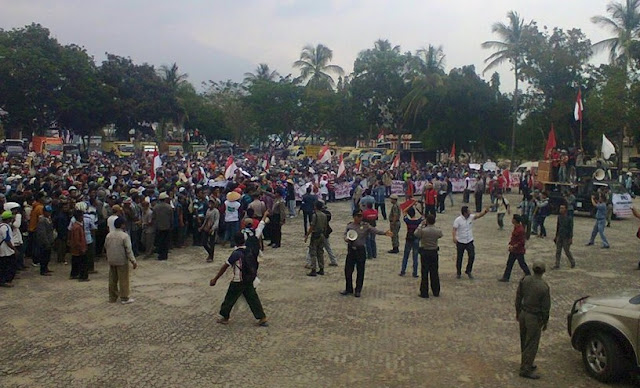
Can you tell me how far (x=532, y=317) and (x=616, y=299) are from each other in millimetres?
1040

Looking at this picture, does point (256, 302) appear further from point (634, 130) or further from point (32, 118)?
point (32, 118)

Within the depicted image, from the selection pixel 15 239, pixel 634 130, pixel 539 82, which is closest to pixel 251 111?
pixel 539 82

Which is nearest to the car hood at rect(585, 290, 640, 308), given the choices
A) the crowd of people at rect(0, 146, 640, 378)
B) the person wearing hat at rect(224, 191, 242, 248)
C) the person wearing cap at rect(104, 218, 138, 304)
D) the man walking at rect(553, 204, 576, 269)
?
the crowd of people at rect(0, 146, 640, 378)

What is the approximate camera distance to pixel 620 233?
62.5 ft

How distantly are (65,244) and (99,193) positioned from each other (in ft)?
5.50

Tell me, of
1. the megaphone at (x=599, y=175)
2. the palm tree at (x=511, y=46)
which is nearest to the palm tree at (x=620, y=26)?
the palm tree at (x=511, y=46)

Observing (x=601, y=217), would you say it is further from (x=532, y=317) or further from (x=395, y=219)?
(x=532, y=317)

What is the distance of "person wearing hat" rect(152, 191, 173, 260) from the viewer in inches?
542

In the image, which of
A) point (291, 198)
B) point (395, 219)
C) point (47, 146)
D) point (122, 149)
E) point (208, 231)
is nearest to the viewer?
point (208, 231)

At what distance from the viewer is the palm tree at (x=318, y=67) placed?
214ft

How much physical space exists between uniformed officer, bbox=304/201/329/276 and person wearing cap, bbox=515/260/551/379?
5.54m

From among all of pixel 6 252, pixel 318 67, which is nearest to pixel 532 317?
pixel 6 252

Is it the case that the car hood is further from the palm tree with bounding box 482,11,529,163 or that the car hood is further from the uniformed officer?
the palm tree with bounding box 482,11,529,163

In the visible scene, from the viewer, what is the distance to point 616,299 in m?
7.31
